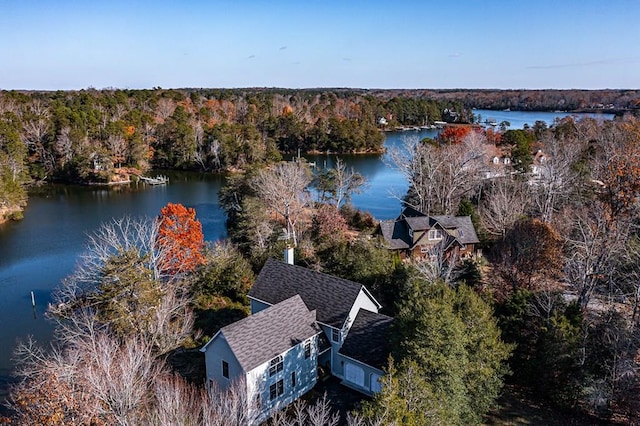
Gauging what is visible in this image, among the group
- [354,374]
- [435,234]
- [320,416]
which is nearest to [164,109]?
[435,234]

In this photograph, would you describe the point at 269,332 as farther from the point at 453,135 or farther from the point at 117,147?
the point at 117,147

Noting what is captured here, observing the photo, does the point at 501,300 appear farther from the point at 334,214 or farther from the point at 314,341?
the point at 334,214

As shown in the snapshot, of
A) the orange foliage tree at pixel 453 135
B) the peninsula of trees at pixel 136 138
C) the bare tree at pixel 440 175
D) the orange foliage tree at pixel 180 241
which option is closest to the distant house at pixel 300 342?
the orange foliage tree at pixel 180 241

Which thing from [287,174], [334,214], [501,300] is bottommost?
[501,300]

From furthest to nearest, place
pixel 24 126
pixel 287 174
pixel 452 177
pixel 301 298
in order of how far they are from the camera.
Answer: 1. pixel 24 126
2. pixel 452 177
3. pixel 287 174
4. pixel 301 298

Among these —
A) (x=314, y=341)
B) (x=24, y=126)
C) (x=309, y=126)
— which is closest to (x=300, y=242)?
(x=314, y=341)

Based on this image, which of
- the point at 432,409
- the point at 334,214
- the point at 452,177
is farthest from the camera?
the point at 452,177

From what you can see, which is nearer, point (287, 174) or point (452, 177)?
point (287, 174)

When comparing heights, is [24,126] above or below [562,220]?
above
